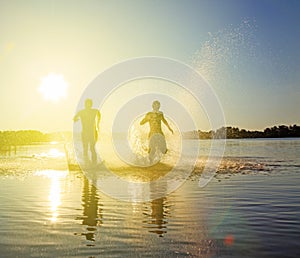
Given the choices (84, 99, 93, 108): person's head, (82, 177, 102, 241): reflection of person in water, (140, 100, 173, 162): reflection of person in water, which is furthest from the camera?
(84, 99, 93, 108): person's head

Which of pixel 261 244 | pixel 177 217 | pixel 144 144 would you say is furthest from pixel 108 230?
pixel 144 144

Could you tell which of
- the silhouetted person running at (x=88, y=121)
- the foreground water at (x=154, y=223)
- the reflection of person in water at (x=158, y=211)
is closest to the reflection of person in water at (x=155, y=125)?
the silhouetted person running at (x=88, y=121)

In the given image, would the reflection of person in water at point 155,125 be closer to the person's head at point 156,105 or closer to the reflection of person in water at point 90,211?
the person's head at point 156,105

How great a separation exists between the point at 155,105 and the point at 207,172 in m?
4.50

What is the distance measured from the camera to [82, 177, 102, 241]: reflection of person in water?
750cm

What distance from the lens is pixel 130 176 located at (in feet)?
59.5

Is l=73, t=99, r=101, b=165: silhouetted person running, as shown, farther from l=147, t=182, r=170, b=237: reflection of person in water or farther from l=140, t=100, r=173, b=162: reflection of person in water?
l=147, t=182, r=170, b=237: reflection of person in water

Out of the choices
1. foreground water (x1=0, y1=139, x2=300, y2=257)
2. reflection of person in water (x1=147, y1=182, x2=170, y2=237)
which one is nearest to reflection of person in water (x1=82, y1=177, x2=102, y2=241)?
foreground water (x1=0, y1=139, x2=300, y2=257)

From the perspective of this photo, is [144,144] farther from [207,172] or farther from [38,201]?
[38,201]

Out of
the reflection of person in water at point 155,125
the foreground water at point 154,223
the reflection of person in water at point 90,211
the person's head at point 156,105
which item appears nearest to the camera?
the foreground water at point 154,223

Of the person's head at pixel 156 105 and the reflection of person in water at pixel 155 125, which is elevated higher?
the person's head at pixel 156 105

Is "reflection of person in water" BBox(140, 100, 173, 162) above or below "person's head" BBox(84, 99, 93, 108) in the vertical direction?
below

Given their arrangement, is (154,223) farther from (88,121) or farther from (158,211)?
(88,121)

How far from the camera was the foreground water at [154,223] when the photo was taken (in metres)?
6.15
